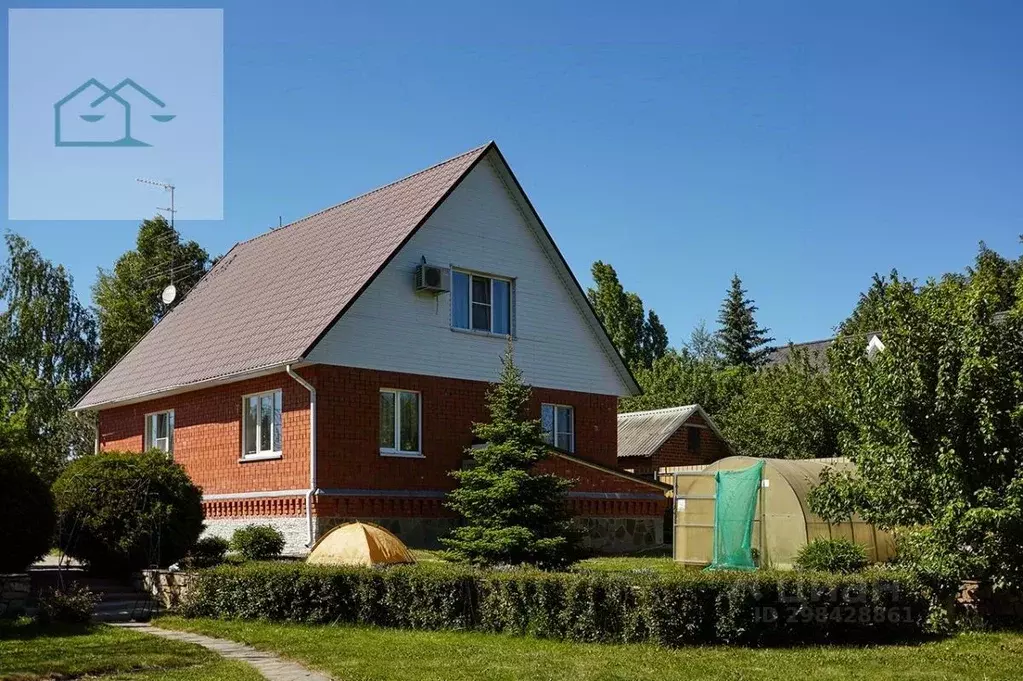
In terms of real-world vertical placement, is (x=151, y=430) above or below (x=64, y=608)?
above

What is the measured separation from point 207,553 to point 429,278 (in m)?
7.95

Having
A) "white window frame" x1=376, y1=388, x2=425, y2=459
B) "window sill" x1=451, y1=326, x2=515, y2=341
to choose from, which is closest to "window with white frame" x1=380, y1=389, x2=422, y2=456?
"white window frame" x1=376, y1=388, x2=425, y2=459

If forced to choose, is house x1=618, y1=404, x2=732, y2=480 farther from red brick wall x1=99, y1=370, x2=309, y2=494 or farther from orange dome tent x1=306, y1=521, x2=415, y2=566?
orange dome tent x1=306, y1=521, x2=415, y2=566

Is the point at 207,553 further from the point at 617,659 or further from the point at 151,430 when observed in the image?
the point at 617,659

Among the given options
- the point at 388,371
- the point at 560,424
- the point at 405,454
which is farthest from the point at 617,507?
the point at 388,371

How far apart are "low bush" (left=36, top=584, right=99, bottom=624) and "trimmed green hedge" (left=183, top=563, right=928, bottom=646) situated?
2596 millimetres

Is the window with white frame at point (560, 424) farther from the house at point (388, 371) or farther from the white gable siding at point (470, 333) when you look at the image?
the white gable siding at point (470, 333)

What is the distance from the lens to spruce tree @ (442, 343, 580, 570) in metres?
17.8

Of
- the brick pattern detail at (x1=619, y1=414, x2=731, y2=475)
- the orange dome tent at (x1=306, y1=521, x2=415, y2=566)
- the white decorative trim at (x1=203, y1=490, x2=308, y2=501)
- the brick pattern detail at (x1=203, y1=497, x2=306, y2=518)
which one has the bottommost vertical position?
the orange dome tent at (x1=306, y1=521, x2=415, y2=566)

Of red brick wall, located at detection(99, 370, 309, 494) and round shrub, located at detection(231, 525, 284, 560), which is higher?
red brick wall, located at detection(99, 370, 309, 494)

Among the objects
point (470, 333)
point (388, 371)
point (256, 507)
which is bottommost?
point (256, 507)

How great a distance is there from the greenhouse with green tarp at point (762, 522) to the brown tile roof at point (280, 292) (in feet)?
29.5

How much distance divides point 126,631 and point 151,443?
14137 mm

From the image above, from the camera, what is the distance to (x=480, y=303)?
1011 inches
